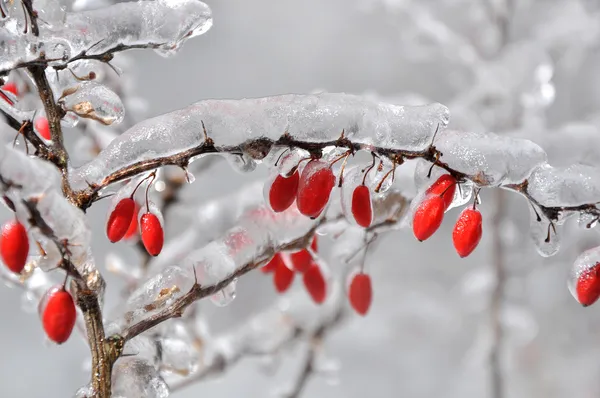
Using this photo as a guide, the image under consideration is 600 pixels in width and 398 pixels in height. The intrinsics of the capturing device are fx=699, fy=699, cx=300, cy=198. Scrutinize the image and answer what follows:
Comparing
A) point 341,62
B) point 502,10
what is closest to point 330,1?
point 341,62

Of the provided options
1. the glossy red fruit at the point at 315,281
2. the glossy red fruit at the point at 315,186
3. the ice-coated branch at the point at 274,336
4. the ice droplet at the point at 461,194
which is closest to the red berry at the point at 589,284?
the ice droplet at the point at 461,194

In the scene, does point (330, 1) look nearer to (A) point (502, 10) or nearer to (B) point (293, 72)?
(B) point (293, 72)

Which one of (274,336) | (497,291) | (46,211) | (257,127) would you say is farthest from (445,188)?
(497,291)

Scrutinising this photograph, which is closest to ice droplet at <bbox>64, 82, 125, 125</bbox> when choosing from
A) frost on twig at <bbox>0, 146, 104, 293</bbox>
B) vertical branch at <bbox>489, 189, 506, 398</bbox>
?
frost on twig at <bbox>0, 146, 104, 293</bbox>

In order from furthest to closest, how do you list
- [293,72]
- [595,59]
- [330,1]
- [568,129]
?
[330,1] < [293,72] < [595,59] < [568,129]

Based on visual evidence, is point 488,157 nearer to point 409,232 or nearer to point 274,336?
point 274,336

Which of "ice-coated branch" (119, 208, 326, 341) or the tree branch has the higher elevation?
the tree branch

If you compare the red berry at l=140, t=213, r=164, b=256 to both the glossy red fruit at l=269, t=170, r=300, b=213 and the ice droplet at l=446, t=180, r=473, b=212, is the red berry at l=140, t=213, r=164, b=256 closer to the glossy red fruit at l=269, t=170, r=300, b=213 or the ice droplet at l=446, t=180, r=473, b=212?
the glossy red fruit at l=269, t=170, r=300, b=213
